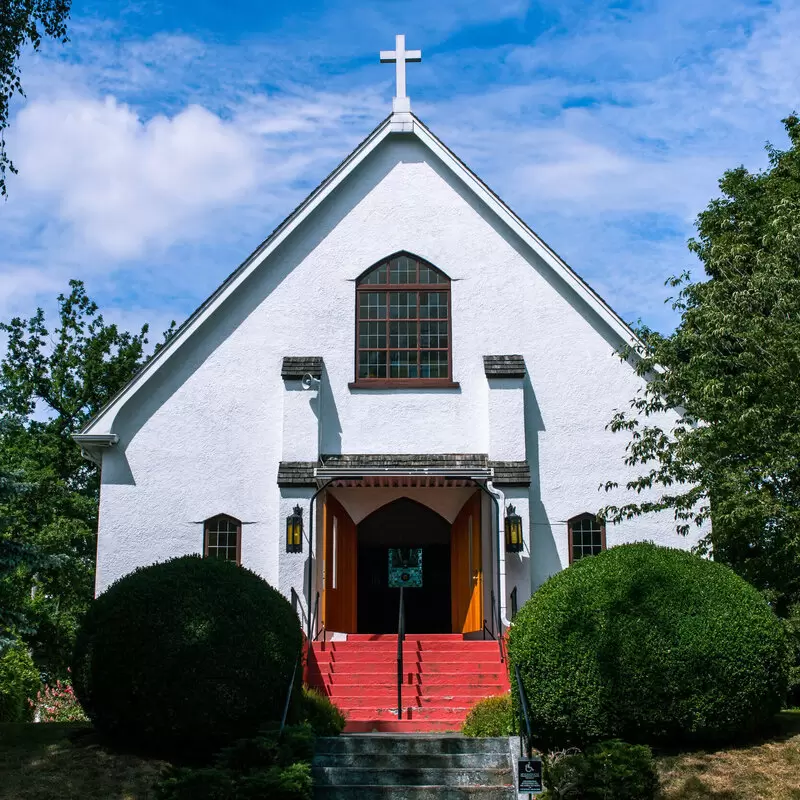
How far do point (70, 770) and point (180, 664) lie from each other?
5.27 feet

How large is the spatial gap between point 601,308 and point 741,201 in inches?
300

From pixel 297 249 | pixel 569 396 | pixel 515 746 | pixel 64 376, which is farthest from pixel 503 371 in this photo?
pixel 64 376

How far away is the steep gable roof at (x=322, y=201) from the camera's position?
19.3 meters

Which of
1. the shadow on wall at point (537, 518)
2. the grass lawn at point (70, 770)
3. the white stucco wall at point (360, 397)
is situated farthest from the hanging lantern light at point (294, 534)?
the grass lawn at point (70, 770)

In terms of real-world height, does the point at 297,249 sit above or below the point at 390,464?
above

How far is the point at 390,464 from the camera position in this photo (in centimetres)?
1875

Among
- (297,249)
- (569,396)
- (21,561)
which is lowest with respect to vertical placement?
(21,561)

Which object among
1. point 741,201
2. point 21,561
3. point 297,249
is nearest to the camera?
point 21,561

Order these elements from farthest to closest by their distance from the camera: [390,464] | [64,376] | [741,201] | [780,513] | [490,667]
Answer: [64,376] < [741,201] < [390,464] < [490,667] < [780,513]

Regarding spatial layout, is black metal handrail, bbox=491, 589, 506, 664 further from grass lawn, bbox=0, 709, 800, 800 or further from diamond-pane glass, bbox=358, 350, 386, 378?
grass lawn, bbox=0, 709, 800, 800

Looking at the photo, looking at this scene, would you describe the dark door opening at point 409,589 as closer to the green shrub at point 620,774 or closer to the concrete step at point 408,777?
the concrete step at point 408,777

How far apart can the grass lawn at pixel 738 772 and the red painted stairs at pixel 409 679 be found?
4.04 m

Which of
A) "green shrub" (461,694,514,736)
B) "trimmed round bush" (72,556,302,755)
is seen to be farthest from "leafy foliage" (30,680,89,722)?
"green shrub" (461,694,514,736)

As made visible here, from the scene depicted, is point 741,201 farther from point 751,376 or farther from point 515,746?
point 515,746
